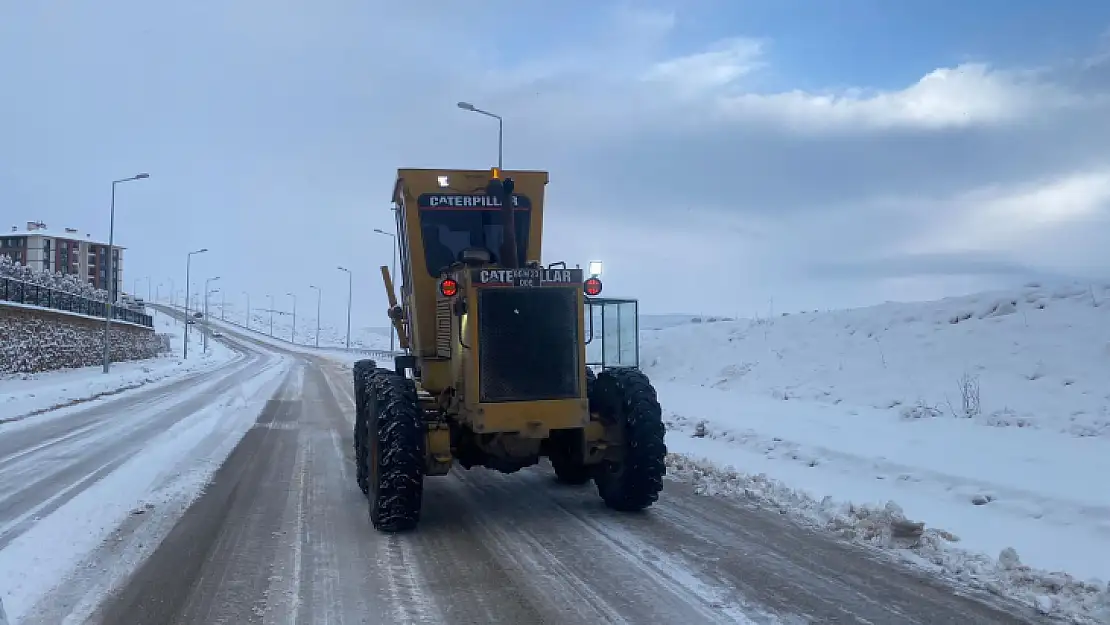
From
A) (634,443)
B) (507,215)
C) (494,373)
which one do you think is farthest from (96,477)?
(634,443)

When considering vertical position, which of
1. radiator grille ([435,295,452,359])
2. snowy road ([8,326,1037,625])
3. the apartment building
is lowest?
snowy road ([8,326,1037,625])

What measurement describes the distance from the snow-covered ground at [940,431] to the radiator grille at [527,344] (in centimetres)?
285

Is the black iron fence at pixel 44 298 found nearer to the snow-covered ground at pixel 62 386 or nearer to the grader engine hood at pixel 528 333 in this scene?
the snow-covered ground at pixel 62 386

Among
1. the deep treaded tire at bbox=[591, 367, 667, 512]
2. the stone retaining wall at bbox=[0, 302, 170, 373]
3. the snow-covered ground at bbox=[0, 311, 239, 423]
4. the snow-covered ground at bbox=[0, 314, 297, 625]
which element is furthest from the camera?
the stone retaining wall at bbox=[0, 302, 170, 373]

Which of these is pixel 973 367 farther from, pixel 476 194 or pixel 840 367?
pixel 476 194

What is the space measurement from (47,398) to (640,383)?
20993mm

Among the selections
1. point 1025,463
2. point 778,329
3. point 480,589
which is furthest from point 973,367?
point 480,589

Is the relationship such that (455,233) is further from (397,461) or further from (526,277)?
(397,461)

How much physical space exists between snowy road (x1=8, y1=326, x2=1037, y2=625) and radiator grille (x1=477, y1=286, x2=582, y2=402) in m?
1.28

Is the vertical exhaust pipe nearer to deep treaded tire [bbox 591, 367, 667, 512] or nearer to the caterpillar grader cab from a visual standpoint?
the caterpillar grader cab

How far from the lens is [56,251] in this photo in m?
115

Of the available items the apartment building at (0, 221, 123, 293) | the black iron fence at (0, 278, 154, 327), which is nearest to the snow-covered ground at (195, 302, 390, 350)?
the apartment building at (0, 221, 123, 293)

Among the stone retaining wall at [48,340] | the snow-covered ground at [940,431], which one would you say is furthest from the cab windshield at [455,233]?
the stone retaining wall at [48,340]

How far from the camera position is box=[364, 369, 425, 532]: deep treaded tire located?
7.23 metres
